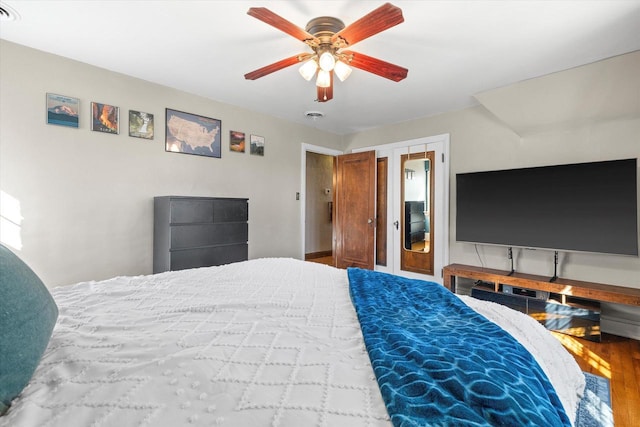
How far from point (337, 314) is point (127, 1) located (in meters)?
2.27

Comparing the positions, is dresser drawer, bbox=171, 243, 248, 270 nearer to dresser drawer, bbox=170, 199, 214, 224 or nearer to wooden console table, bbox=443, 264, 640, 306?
dresser drawer, bbox=170, 199, 214, 224

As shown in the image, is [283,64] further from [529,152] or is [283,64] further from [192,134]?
[529,152]

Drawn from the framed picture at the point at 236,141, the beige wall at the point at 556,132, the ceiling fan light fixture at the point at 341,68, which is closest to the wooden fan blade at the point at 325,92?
the ceiling fan light fixture at the point at 341,68

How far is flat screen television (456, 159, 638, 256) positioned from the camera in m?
2.62

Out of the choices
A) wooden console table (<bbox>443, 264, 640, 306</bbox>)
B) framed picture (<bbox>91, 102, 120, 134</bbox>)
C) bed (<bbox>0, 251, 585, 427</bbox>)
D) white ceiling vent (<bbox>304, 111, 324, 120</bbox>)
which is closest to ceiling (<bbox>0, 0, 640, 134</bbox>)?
framed picture (<bbox>91, 102, 120, 134</bbox>)

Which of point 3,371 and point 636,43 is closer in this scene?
point 3,371

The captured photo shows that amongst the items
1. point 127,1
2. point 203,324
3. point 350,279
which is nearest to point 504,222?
point 350,279

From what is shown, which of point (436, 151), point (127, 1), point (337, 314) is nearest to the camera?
point (337, 314)

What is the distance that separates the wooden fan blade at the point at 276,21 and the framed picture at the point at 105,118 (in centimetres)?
199

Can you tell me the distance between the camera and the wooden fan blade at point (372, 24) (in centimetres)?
152

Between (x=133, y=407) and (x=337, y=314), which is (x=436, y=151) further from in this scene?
(x=133, y=407)

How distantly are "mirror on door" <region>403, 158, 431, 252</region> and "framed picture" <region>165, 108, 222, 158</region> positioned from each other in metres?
2.62

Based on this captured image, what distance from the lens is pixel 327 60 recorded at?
1962 millimetres

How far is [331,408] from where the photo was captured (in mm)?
631
